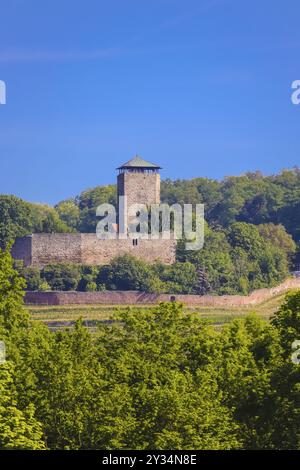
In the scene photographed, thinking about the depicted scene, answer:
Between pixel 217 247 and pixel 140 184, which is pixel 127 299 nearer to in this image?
pixel 217 247

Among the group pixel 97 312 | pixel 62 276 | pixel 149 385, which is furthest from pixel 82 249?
pixel 149 385

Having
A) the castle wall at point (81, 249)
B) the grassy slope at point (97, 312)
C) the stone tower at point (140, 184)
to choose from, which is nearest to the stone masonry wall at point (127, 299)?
the grassy slope at point (97, 312)

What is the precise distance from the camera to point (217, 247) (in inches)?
4210

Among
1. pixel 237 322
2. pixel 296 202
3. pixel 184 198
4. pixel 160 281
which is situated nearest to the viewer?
pixel 237 322

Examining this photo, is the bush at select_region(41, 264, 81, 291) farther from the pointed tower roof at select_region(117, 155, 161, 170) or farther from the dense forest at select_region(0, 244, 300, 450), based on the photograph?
the dense forest at select_region(0, 244, 300, 450)

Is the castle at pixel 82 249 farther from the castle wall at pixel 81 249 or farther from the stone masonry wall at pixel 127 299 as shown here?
the stone masonry wall at pixel 127 299

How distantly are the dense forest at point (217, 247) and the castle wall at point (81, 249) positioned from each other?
119 cm

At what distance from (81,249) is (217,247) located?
8.31m

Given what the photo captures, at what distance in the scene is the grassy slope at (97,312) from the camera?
285ft

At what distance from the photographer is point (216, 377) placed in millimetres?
52281
